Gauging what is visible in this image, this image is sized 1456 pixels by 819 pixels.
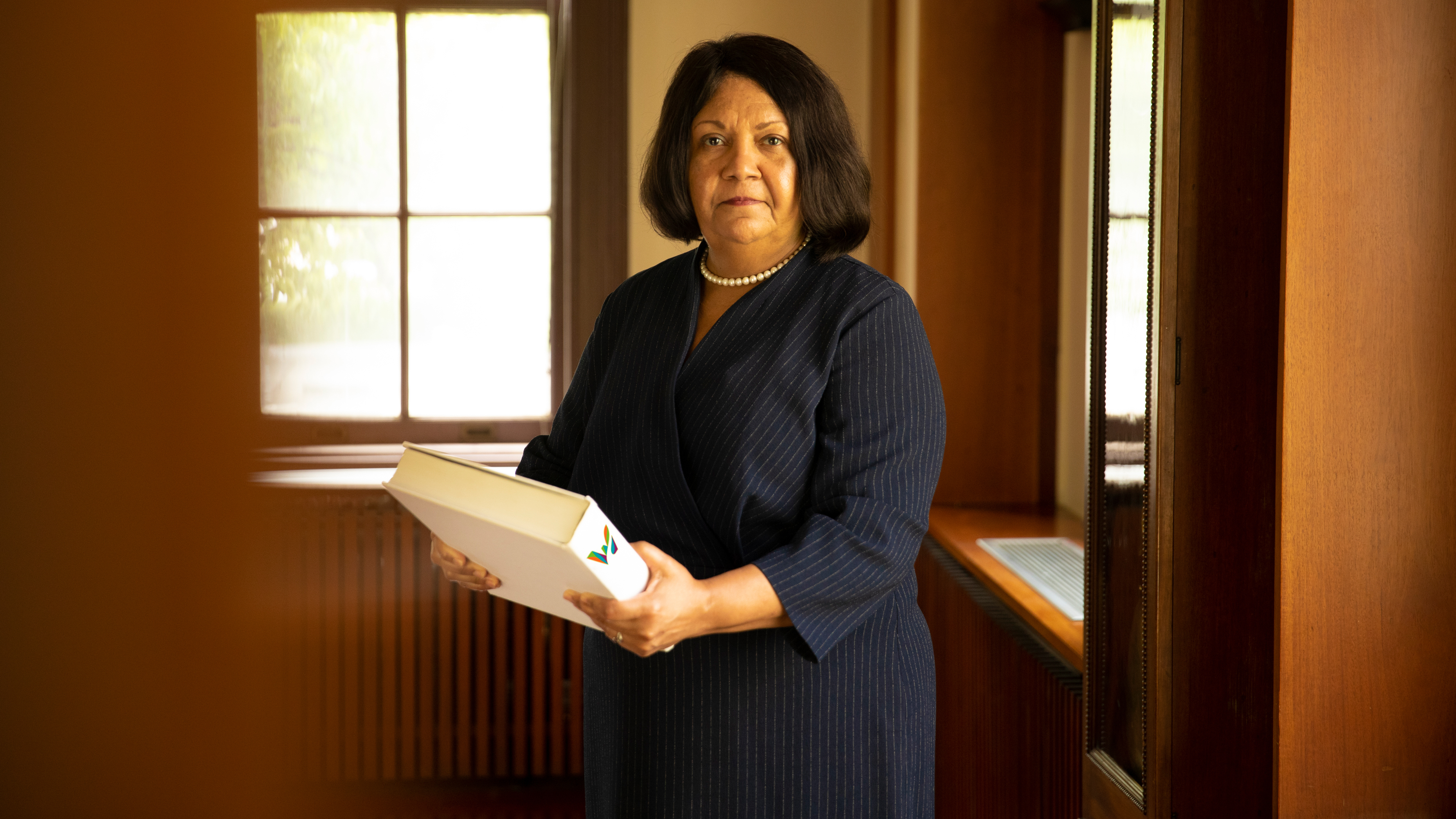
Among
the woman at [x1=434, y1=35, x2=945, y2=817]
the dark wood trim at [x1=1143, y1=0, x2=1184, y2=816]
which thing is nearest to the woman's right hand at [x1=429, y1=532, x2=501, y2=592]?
the woman at [x1=434, y1=35, x2=945, y2=817]

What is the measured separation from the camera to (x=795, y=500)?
1003 mm

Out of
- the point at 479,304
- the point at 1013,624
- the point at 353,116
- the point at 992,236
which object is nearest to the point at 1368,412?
the point at 1013,624

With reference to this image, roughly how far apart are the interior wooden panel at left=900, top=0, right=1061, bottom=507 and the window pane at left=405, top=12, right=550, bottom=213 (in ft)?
4.18

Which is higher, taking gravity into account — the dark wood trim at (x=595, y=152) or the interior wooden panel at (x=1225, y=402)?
the dark wood trim at (x=595, y=152)

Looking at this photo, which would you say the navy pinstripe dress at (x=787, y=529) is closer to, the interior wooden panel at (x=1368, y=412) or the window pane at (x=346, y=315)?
the interior wooden panel at (x=1368, y=412)

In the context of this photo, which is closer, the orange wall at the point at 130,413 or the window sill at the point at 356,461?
the orange wall at the point at 130,413

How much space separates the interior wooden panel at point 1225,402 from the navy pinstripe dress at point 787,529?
0.25 metres

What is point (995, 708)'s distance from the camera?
206 centimetres

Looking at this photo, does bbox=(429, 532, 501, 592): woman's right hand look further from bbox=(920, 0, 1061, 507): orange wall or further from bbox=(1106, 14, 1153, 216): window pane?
bbox=(920, 0, 1061, 507): orange wall

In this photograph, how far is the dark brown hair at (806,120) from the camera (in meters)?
1.07

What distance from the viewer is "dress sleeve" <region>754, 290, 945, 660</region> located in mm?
922

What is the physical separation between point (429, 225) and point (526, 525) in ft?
8.97

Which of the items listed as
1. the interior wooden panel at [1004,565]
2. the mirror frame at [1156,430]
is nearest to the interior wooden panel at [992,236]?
the interior wooden panel at [1004,565]

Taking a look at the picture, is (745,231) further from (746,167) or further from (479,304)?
(479,304)
